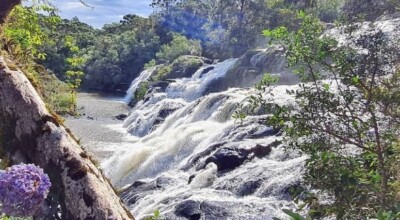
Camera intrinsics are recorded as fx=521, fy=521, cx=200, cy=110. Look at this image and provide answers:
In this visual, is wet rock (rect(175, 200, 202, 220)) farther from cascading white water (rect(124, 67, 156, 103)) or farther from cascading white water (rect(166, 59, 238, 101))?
cascading white water (rect(124, 67, 156, 103))

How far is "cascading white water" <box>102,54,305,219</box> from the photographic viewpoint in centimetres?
924

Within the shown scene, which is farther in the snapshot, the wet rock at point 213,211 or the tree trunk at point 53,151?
the wet rock at point 213,211

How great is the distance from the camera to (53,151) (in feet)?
11.4

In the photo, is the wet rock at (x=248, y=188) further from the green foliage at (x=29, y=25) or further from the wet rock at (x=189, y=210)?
the green foliage at (x=29, y=25)

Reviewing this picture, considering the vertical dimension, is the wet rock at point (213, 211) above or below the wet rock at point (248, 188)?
below

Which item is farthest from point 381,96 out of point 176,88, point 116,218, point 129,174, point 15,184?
point 176,88

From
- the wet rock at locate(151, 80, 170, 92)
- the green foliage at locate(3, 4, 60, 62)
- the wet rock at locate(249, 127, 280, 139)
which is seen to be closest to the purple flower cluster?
the green foliage at locate(3, 4, 60, 62)

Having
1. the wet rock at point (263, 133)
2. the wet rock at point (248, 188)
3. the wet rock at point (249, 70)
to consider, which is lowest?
the wet rock at point (248, 188)

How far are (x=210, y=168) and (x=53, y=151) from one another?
803 cm

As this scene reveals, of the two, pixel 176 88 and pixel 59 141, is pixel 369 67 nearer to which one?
pixel 59 141

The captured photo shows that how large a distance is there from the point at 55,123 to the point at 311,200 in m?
2.27

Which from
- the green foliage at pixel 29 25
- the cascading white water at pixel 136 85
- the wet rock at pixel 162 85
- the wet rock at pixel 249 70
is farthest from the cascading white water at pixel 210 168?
the cascading white water at pixel 136 85

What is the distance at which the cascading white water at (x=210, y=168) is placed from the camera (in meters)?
9.24

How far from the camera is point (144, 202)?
35.3 feet
